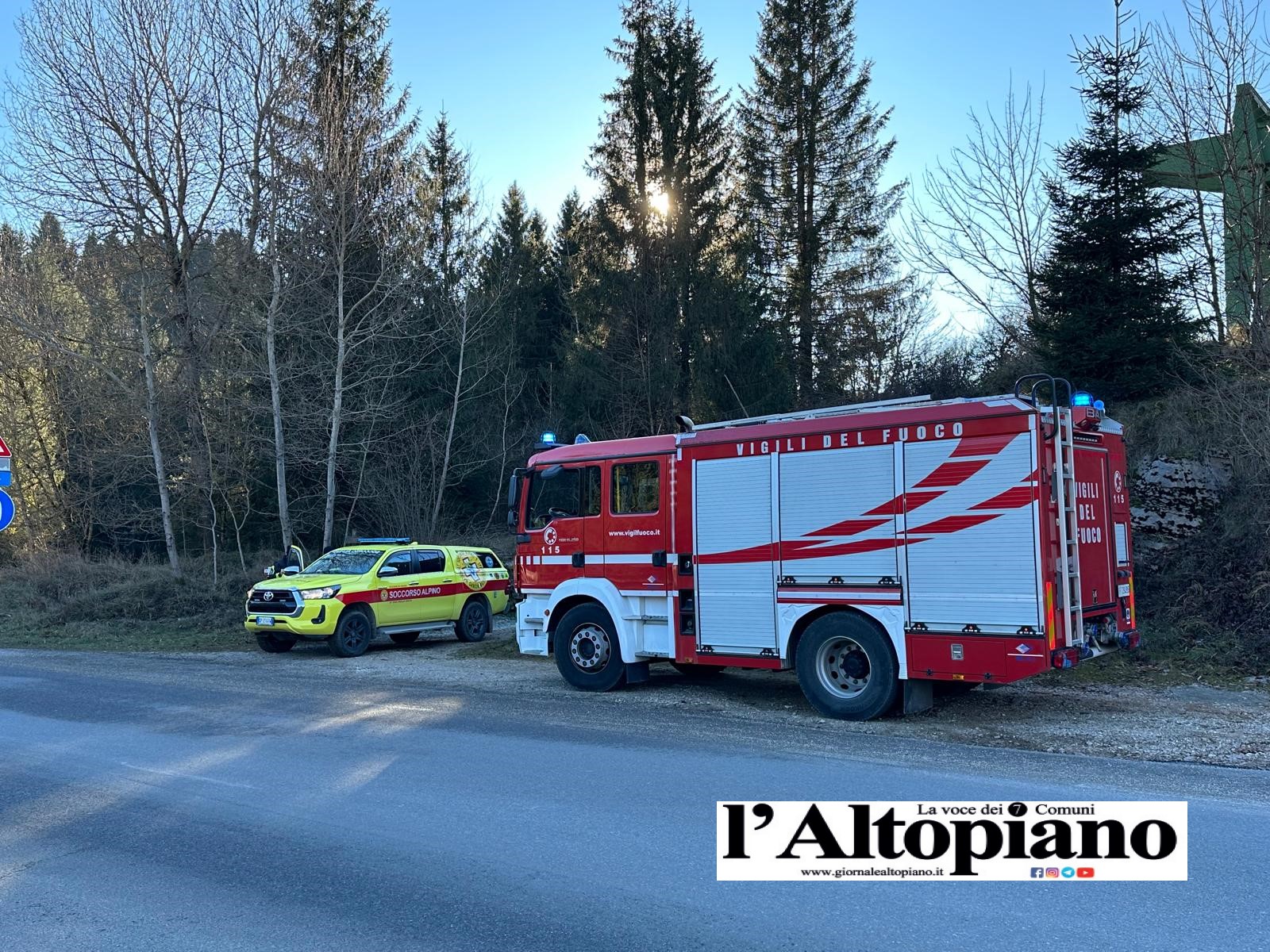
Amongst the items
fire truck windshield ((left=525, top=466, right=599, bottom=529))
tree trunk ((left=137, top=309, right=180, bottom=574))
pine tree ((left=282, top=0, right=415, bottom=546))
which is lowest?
fire truck windshield ((left=525, top=466, right=599, bottom=529))

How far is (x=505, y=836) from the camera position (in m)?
6.18

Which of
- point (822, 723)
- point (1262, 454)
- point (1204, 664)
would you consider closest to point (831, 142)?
point (1262, 454)

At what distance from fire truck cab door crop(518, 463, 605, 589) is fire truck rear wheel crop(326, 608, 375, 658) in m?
5.34

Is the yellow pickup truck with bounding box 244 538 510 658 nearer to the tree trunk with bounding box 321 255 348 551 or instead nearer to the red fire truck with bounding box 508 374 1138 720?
the red fire truck with bounding box 508 374 1138 720

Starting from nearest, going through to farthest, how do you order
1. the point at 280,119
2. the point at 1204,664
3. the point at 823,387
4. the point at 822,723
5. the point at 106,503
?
the point at 822,723 → the point at 1204,664 → the point at 280,119 → the point at 823,387 → the point at 106,503

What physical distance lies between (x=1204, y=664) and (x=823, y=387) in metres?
17.8

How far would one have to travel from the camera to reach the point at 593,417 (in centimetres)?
3212

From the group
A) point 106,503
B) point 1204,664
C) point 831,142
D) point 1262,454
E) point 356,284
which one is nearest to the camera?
point 1204,664

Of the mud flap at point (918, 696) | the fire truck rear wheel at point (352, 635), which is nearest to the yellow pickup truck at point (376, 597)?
the fire truck rear wheel at point (352, 635)

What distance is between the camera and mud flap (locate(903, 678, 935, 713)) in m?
10.1

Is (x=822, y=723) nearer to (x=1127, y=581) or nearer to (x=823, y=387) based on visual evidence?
(x=1127, y=581)

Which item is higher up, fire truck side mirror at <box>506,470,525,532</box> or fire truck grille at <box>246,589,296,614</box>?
fire truck side mirror at <box>506,470,525,532</box>

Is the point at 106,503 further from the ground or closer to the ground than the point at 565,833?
further from the ground

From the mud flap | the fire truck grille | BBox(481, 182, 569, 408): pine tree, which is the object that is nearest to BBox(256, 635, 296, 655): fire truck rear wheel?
the fire truck grille
